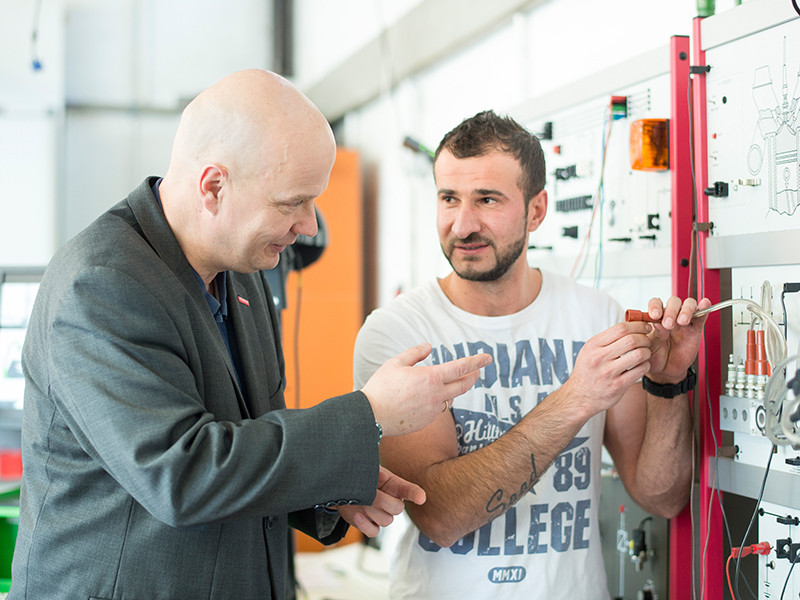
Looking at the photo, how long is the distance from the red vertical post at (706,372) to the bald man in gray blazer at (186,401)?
691 mm

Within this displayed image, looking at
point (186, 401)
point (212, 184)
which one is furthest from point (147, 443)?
point (212, 184)

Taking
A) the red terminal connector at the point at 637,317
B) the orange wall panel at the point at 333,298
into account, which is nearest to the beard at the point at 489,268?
the red terminal connector at the point at 637,317

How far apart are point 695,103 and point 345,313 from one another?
10.3ft

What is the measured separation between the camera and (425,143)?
398 centimetres

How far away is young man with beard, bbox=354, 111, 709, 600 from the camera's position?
147 centimetres

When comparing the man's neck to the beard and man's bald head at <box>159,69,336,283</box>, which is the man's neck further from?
man's bald head at <box>159,69,336,283</box>

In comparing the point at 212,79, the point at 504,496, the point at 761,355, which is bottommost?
the point at 504,496

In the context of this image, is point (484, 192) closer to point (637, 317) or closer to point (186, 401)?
point (637, 317)

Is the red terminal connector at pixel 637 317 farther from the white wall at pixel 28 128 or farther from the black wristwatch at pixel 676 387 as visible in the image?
the white wall at pixel 28 128

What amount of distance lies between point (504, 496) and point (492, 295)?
0.45 meters

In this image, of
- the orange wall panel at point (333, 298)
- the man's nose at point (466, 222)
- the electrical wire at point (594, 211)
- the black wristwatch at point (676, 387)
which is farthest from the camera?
the orange wall panel at point (333, 298)

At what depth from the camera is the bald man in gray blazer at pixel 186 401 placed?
3.24 feet

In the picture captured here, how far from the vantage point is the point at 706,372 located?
162 cm

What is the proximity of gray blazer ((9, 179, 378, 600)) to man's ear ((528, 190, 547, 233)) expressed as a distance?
881 mm
